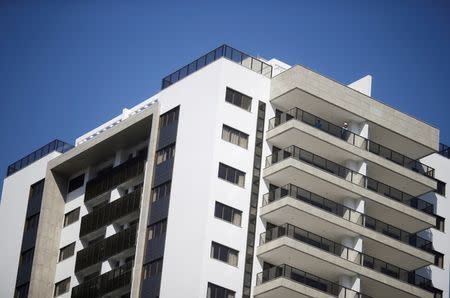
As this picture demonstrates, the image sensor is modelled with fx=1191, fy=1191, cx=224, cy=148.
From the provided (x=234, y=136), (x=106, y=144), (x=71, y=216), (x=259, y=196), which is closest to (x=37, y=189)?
(x=71, y=216)

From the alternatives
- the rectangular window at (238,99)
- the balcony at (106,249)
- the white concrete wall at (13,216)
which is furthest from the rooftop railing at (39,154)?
the rectangular window at (238,99)

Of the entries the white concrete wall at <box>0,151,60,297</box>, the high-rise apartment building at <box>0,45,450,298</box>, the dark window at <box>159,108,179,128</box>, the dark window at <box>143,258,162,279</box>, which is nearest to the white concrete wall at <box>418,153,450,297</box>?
the high-rise apartment building at <box>0,45,450,298</box>

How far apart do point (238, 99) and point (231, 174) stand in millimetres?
6978

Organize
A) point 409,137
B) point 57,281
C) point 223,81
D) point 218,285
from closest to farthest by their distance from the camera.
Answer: point 218,285
point 223,81
point 409,137
point 57,281

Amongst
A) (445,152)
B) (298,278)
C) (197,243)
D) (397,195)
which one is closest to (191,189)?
(197,243)

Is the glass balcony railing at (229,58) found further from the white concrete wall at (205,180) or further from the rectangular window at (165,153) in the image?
the rectangular window at (165,153)

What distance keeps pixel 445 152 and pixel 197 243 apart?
3265 cm

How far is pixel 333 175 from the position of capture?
10300 centimetres

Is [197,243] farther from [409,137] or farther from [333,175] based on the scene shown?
[409,137]

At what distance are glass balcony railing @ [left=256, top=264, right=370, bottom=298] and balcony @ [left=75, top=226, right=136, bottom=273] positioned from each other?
554 inches

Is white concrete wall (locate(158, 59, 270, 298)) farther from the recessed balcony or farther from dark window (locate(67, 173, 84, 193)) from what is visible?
dark window (locate(67, 173, 84, 193))

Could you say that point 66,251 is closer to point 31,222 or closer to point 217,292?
point 31,222

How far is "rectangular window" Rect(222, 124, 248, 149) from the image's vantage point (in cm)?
10134

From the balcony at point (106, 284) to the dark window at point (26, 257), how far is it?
8548 millimetres
